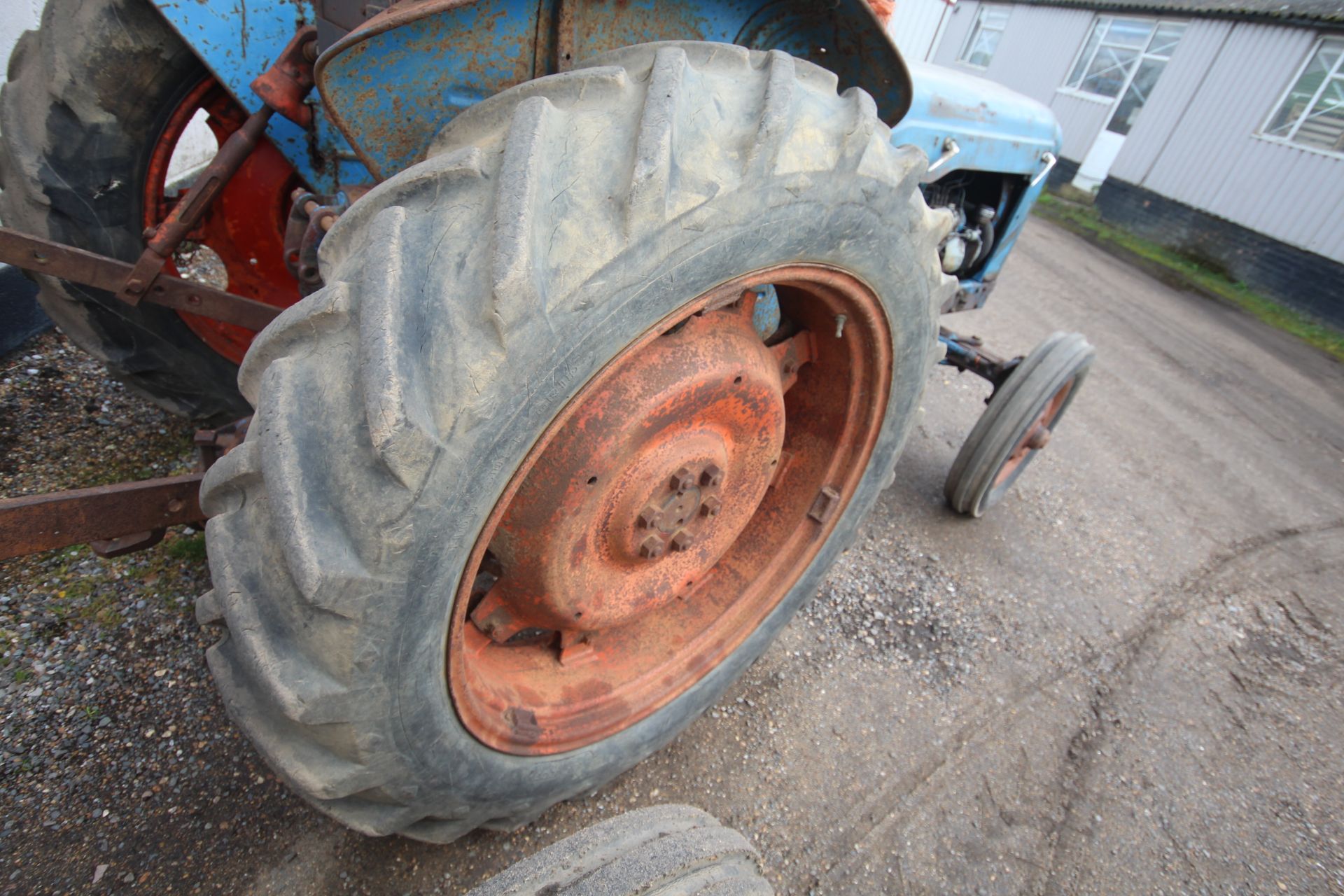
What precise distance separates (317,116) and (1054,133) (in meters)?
2.82

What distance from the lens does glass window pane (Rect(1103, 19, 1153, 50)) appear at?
10562 mm

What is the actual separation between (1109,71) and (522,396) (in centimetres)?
1374

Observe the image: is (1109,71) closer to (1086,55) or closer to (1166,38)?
(1086,55)

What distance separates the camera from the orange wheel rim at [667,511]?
1277 mm

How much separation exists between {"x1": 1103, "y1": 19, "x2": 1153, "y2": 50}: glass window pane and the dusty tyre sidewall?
40.6 feet

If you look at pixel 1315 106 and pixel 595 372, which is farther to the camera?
pixel 1315 106

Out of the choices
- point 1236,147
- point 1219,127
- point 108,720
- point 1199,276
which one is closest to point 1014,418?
point 108,720

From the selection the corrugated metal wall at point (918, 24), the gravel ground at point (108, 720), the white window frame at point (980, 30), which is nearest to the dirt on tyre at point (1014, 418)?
the gravel ground at point (108, 720)

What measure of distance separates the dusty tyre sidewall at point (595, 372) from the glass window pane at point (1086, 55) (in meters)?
13.2

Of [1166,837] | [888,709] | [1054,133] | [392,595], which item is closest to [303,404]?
[392,595]

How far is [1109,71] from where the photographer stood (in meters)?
11.3

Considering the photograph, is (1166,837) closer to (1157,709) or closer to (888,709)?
(1157,709)

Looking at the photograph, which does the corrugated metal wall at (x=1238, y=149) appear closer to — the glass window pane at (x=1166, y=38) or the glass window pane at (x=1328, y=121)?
the glass window pane at (x=1328, y=121)

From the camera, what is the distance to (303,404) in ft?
2.93
